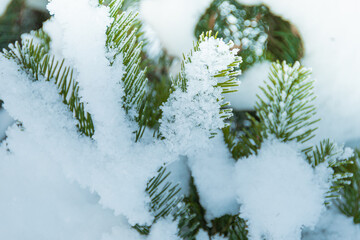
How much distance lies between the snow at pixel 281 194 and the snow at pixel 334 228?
14 centimetres

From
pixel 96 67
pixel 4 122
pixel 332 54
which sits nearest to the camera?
pixel 96 67

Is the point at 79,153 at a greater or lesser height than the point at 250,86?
lesser

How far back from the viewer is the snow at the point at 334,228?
623mm

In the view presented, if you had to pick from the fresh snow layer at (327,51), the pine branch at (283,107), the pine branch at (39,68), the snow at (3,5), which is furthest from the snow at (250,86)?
the snow at (3,5)

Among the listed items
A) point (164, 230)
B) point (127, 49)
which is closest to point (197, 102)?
point (127, 49)

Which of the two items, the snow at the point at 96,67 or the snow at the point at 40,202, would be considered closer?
the snow at the point at 96,67

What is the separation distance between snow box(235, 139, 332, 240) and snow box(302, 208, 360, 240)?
140 mm

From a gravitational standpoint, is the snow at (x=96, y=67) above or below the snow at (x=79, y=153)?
above

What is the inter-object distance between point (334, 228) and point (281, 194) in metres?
0.22

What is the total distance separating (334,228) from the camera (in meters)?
0.64

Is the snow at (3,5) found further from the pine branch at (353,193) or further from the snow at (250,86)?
the pine branch at (353,193)

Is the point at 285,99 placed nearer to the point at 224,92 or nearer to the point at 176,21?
the point at 224,92

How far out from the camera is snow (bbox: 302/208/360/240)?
0.62m

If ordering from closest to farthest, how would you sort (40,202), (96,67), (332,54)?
(96,67) → (40,202) → (332,54)
